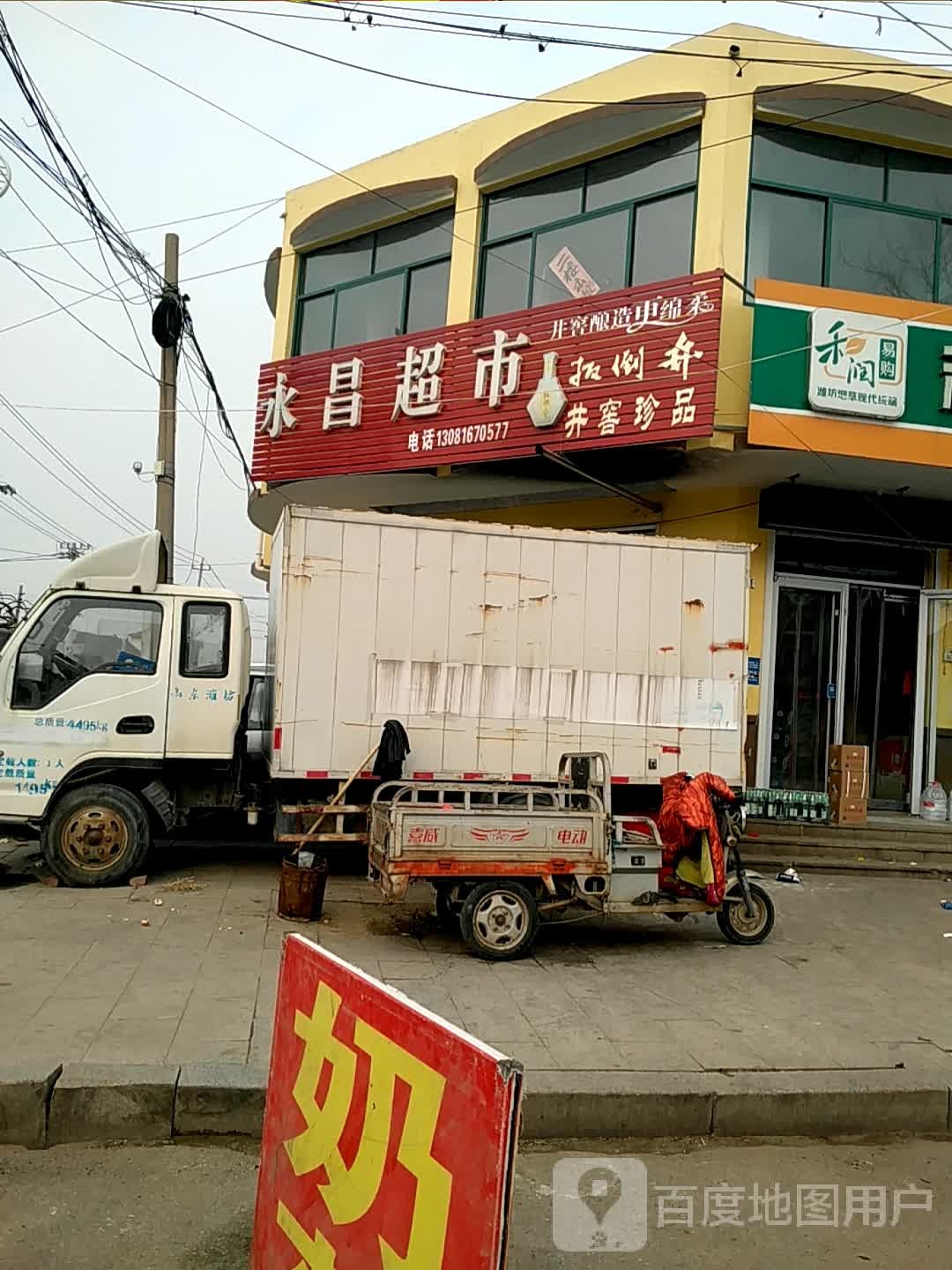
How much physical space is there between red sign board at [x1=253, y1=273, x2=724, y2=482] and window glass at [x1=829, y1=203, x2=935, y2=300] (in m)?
2.42

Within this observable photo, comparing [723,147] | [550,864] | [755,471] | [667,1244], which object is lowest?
[667,1244]

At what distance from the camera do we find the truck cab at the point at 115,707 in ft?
28.7

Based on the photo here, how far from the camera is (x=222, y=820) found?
1230cm

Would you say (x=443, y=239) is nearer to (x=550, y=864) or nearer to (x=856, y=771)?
(x=856, y=771)

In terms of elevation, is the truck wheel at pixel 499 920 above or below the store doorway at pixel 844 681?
below

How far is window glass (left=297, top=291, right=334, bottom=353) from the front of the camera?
15.5m

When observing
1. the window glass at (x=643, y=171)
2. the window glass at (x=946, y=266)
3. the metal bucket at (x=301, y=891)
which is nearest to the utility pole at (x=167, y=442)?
the window glass at (x=643, y=171)

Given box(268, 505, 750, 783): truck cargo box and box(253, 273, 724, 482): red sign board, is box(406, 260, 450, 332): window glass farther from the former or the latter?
box(268, 505, 750, 783): truck cargo box

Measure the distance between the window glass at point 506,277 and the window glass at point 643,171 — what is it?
3.44 feet

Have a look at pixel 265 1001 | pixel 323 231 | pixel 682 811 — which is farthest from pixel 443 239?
pixel 265 1001

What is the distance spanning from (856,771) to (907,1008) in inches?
224

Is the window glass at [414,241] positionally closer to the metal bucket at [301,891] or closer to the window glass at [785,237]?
the window glass at [785,237]

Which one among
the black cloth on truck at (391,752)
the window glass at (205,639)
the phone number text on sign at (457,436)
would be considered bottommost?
the black cloth on truck at (391,752)

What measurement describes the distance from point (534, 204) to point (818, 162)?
3466mm
